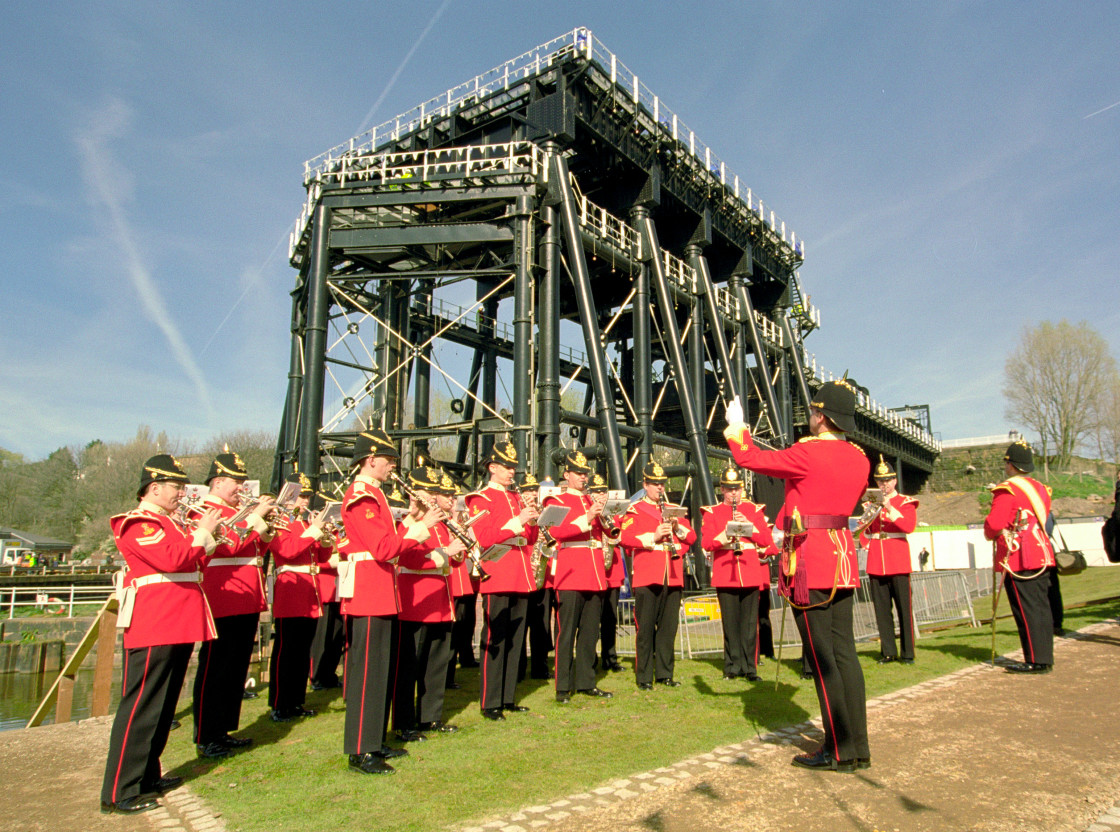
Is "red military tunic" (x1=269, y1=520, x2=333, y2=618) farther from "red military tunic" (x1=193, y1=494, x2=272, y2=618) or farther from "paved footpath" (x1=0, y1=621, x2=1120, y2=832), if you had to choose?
"paved footpath" (x1=0, y1=621, x2=1120, y2=832)

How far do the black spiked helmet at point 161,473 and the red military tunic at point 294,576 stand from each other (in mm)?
2126

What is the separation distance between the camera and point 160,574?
5.15 metres

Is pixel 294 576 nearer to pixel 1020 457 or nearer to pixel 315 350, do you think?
pixel 1020 457

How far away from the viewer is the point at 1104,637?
950 centimetres

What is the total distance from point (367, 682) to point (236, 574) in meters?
2.06

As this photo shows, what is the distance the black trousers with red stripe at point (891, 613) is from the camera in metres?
8.85

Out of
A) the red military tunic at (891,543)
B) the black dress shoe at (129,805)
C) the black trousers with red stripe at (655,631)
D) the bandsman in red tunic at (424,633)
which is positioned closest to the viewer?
the black dress shoe at (129,805)

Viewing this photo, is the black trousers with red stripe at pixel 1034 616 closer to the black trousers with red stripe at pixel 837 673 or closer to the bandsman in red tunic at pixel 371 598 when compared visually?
the black trousers with red stripe at pixel 837 673

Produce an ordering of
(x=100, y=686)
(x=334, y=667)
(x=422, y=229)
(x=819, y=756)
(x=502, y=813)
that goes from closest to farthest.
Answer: (x=502, y=813) < (x=819, y=756) < (x=100, y=686) < (x=334, y=667) < (x=422, y=229)

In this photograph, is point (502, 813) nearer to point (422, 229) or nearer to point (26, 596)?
point (422, 229)

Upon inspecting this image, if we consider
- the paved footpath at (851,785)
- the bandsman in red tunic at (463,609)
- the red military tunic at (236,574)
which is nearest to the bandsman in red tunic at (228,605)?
the red military tunic at (236,574)

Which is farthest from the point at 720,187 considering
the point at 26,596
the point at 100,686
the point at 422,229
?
the point at 26,596

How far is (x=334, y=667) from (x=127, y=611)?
472 cm

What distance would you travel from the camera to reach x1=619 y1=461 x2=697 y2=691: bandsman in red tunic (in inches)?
316
